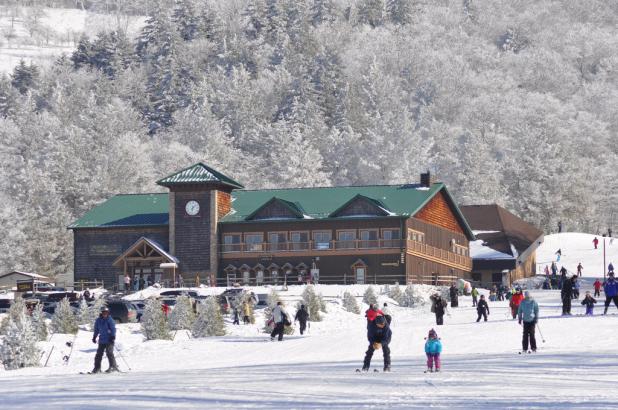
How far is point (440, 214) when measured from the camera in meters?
79.2

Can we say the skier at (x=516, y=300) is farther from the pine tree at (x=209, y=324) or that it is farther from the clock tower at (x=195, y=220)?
the clock tower at (x=195, y=220)

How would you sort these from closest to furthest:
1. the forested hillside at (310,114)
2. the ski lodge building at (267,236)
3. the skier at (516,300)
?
the skier at (516,300)
the ski lodge building at (267,236)
the forested hillside at (310,114)

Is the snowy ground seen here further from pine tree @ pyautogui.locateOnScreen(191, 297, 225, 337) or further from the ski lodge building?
the ski lodge building

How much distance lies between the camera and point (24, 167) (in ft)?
372

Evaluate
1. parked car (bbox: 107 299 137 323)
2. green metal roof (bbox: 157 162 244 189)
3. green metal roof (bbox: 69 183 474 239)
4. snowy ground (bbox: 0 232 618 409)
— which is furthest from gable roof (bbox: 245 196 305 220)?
snowy ground (bbox: 0 232 618 409)

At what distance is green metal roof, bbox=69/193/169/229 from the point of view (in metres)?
77.1

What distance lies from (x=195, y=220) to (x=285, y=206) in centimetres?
550

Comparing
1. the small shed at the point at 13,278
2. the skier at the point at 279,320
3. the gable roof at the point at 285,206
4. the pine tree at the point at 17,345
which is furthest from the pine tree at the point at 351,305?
the small shed at the point at 13,278

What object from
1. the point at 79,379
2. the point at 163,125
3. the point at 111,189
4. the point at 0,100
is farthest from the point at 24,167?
the point at 79,379

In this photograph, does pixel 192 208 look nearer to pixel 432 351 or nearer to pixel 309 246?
pixel 309 246

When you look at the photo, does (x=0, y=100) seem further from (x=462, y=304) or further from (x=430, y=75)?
A: (x=462, y=304)

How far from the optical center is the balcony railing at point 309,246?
72500 millimetres

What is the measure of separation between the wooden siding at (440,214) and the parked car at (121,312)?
29935 mm

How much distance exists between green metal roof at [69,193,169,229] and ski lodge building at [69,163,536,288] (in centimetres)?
8
